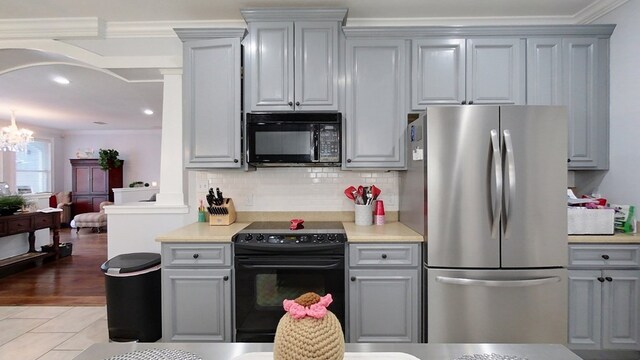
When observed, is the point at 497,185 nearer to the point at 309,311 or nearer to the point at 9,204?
the point at 309,311

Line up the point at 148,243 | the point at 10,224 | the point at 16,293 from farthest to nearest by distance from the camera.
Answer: the point at 10,224 → the point at 16,293 → the point at 148,243

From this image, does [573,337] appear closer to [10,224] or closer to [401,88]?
[401,88]

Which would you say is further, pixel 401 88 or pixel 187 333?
pixel 401 88

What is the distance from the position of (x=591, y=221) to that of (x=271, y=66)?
2.44 m

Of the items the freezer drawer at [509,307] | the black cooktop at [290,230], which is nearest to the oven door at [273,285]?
the black cooktop at [290,230]

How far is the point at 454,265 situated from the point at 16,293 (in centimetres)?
456

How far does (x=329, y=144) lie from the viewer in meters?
2.46

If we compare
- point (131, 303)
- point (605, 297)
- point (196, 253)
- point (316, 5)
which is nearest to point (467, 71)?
point (316, 5)

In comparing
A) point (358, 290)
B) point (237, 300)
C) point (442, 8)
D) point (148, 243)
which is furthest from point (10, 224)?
point (442, 8)

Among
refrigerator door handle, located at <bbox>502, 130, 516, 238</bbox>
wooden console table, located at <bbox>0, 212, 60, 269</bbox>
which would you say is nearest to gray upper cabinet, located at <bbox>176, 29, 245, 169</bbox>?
refrigerator door handle, located at <bbox>502, 130, 516, 238</bbox>

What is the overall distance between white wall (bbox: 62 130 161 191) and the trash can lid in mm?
6993

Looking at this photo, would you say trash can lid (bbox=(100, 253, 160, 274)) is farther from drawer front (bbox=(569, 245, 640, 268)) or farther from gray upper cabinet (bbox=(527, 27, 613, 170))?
gray upper cabinet (bbox=(527, 27, 613, 170))

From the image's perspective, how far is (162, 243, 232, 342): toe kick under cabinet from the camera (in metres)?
2.18

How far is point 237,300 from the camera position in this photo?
218 cm
